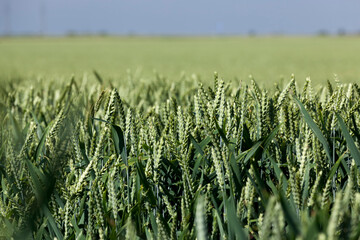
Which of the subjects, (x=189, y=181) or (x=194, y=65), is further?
(x=194, y=65)

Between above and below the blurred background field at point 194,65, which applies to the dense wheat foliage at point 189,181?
below

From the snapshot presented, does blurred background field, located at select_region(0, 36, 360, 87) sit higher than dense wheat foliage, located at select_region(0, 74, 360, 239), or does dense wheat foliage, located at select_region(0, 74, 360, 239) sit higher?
blurred background field, located at select_region(0, 36, 360, 87)

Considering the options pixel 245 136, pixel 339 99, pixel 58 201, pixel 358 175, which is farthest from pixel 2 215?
pixel 339 99

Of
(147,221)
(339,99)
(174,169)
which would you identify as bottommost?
(147,221)

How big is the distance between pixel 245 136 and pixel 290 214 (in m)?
0.58

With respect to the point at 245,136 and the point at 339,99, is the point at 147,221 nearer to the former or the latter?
the point at 245,136

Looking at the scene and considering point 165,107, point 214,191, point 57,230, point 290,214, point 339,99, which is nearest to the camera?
point 290,214

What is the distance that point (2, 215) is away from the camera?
3.71ft

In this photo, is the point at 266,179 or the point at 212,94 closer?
the point at 266,179

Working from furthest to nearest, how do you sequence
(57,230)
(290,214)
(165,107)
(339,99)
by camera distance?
1. (165,107)
2. (339,99)
3. (57,230)
4. (290,214)

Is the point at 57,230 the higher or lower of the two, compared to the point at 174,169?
lower

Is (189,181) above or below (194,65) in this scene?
below

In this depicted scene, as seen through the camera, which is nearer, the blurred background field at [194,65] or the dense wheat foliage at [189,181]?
the dense wheat foliage at [189,181]

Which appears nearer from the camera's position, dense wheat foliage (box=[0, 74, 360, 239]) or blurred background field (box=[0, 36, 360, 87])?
dense wheat foliage (box=[0, 74, 360, 239])
